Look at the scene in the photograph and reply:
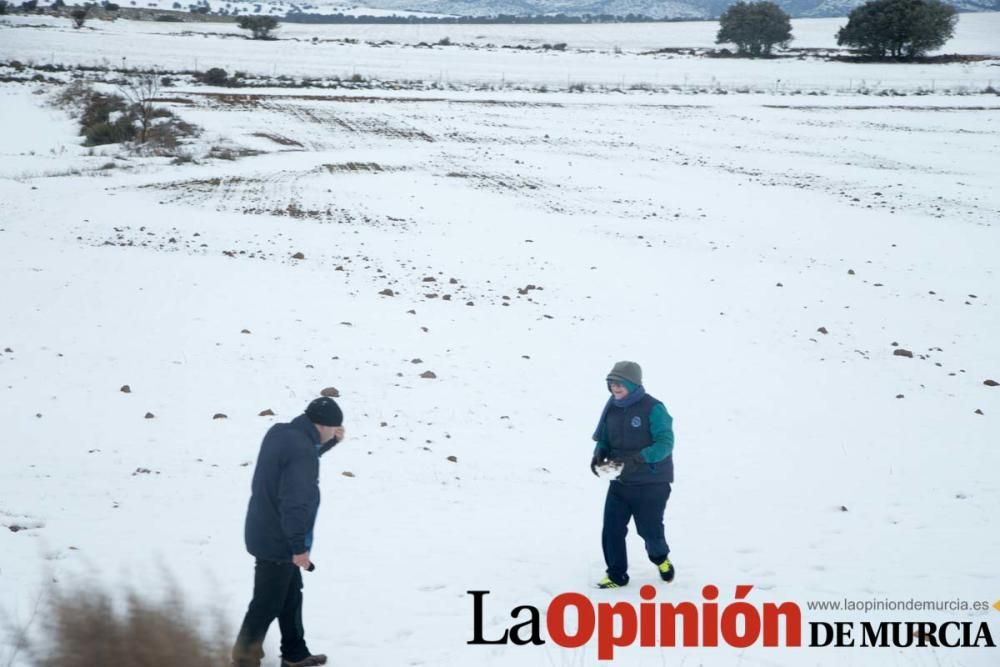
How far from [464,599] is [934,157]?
116 feet

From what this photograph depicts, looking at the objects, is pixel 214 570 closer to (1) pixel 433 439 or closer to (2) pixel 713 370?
(1) pixel 433 439

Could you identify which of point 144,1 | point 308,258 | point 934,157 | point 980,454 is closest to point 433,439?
point 980,454

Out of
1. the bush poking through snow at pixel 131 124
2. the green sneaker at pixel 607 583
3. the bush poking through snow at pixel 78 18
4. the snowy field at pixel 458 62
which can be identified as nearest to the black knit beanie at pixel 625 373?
the green sneaker at pixel 607 583

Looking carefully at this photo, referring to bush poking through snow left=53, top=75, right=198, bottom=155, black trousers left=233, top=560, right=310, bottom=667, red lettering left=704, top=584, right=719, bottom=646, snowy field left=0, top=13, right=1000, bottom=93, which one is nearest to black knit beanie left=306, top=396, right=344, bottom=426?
black trousers left=233, top=560, right=310, bottom=667

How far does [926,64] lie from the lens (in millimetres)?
73000

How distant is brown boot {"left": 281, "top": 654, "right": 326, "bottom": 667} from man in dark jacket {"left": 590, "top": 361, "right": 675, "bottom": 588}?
89.4 inches

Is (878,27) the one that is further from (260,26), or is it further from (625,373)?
(625,373)

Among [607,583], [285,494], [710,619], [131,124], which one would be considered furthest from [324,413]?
[131,124]

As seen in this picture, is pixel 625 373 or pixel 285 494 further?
pixel 625 373

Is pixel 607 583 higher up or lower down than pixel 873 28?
lower down

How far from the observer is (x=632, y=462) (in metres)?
6.23

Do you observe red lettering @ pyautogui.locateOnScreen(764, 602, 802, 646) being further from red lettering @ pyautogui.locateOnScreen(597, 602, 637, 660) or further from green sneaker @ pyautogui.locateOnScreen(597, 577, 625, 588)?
green sneaker @ pyautogui.locateOnScreen(597, 577, 625, 588)

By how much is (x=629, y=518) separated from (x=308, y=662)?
2542 mm

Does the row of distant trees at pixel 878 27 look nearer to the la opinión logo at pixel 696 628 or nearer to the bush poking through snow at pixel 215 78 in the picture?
the bush poking through snow at pixel 215 78
